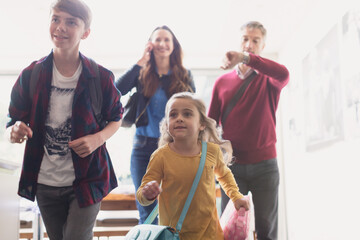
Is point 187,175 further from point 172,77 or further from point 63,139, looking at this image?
point 172,77

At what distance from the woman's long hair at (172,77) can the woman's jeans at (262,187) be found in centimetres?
54

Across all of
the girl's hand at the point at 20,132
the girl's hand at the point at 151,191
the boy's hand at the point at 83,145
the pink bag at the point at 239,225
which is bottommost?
the pink bag at the point at 239,225

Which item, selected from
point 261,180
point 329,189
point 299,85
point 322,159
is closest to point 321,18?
point 299,85

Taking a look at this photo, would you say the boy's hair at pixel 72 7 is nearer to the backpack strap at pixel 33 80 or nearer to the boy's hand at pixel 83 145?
the backpack strap at pixel 33 80

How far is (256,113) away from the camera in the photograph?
2.18 metres

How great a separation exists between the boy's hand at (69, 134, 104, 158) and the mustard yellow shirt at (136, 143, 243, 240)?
26 cm

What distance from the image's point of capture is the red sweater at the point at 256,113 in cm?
212

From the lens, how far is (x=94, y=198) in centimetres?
148

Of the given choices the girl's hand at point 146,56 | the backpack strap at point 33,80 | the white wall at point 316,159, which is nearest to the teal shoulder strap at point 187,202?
the backpack strap at point 33,80

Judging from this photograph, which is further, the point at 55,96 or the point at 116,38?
the point at 116,38

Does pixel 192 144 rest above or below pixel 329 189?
above

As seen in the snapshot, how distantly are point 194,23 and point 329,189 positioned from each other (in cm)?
251

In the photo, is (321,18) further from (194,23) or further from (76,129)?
(76,129)

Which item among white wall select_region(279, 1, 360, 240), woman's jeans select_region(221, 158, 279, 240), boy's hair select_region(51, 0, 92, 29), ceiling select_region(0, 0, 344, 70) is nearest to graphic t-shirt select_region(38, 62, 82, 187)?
boy's hair select_region(51, 0, 92, 29)
